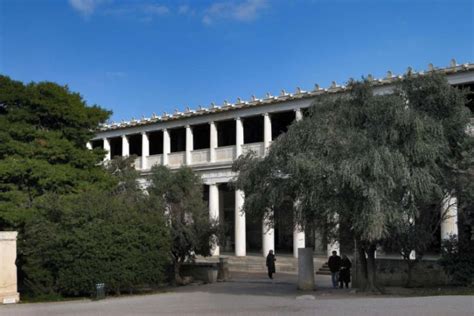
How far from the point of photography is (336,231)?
21.2 metres

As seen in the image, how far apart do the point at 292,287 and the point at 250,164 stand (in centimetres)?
593

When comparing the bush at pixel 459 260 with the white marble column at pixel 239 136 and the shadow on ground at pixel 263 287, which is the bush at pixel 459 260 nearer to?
the shadow on ground at pixel 263 287

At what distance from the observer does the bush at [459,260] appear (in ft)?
71.2

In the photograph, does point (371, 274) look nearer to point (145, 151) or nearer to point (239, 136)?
point (239, 136)

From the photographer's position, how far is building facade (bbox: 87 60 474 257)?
38469mm

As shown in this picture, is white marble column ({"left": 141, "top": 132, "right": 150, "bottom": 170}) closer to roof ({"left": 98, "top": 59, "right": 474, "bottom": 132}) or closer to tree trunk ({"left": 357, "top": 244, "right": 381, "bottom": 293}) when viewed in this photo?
roof ({"left": 98, "top": 59, "right": 474, "bottom": 132})

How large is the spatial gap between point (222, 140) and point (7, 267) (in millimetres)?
23937

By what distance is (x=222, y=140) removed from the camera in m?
45.0

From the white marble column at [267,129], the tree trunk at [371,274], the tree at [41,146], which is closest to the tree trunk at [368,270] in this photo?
the tree trunk at [371,274]

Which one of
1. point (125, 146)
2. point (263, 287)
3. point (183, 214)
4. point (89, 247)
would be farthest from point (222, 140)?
point (89, 247)

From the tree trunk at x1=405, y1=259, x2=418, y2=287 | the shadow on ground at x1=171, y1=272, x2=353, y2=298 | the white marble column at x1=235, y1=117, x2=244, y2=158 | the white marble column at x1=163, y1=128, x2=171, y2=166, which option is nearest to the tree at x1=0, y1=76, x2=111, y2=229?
the shadow on ground at x1=171, y1=272, x2=353, y2=298

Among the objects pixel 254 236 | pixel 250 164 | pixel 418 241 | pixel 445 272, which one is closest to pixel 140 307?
pixel 250 164

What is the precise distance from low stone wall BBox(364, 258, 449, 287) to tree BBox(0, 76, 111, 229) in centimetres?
1269

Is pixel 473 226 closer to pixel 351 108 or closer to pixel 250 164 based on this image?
pixel 351 108
